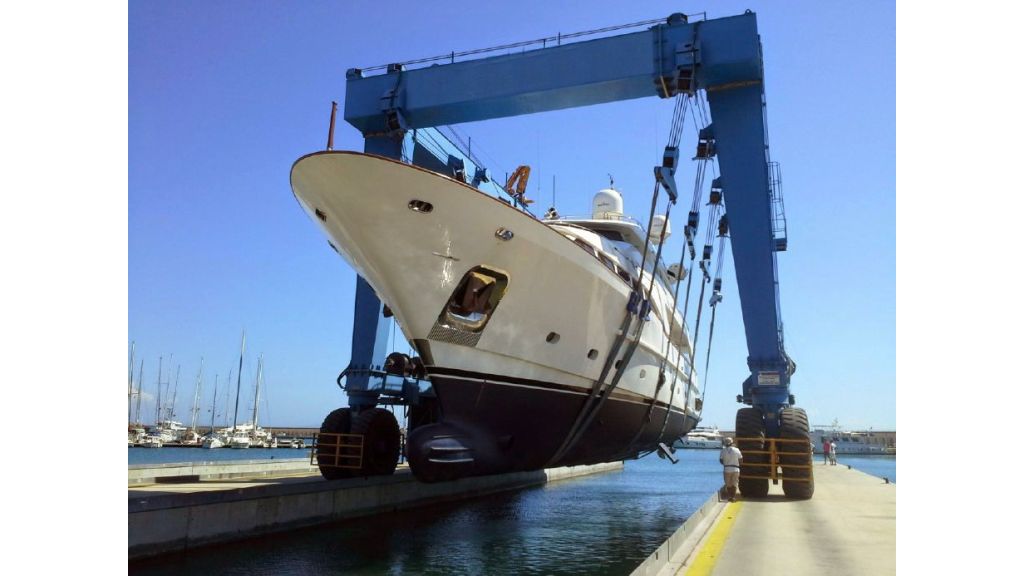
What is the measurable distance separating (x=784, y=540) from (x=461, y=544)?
5922 mm

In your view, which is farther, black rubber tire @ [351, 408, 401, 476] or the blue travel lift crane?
black rubber tire @ [351, 408, 401, 476]

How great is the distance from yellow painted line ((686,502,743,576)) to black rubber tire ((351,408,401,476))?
27.8ft

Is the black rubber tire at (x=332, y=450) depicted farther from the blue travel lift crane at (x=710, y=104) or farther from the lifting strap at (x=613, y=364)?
the lifting strap at (x=613, y=364)

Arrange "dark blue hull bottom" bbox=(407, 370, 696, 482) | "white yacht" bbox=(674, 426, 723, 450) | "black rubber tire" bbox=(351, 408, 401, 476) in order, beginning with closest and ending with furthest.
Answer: "dark blue hull bottom" bbox=(407, 370, 696, 482) → "black rubber tire" bbox=(351, 408, 401, 476) → "white yacht" bbox=(674, 426, 723, 450)

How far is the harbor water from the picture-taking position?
9758 mm

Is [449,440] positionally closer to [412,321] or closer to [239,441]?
[412,321]

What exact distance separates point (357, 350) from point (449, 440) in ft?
24.3

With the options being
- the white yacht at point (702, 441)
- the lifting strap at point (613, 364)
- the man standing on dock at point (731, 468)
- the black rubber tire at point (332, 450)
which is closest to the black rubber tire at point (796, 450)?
the man standing on dock at point (731, 468)

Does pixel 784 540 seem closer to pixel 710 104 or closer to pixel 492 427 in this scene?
pixel 492 427

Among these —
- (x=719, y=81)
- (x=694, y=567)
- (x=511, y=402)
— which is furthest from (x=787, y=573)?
(x=719, y=81)

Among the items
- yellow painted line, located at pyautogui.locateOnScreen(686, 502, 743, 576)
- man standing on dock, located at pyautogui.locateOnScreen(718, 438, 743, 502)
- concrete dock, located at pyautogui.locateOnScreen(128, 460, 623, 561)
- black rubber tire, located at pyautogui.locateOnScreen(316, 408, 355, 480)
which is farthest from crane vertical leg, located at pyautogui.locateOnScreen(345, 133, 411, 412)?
yellow painted line, located at pyautogui.locateOnScreen(686, 502, 743, 576)

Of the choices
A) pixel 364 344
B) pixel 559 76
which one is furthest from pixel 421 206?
pixel 364 344

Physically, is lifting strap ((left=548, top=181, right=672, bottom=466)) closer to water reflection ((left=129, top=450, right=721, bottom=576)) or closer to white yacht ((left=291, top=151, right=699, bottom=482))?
white yacht ((left=291, top=151, right=699, bottom=482))
